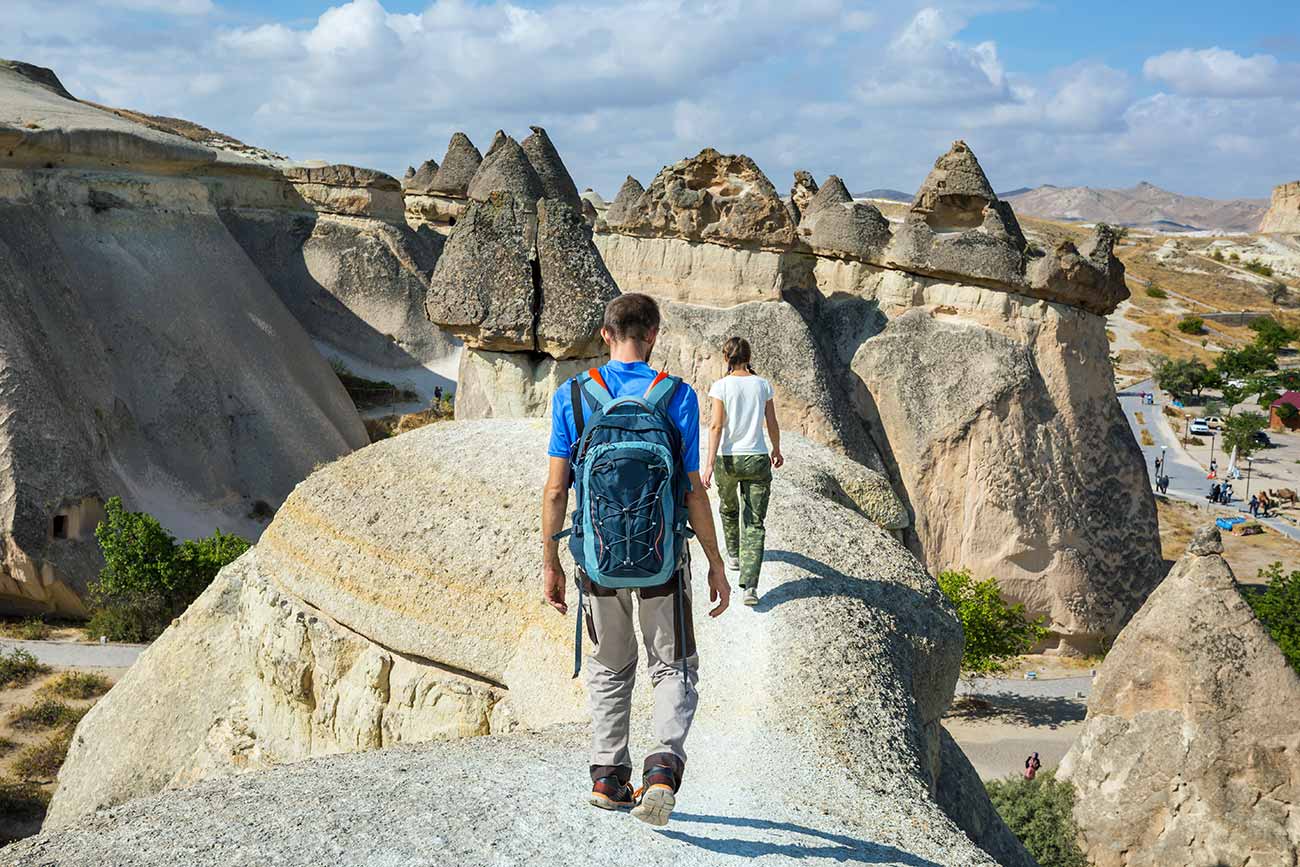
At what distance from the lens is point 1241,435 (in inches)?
1082

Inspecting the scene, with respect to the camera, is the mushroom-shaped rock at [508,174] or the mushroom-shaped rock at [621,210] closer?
the mushroom-shaped rock at [621,210]

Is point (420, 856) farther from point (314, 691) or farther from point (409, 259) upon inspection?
point (409, 259)

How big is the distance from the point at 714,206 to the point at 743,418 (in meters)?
7.81

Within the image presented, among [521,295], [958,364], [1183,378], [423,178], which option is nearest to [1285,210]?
[1183,378]

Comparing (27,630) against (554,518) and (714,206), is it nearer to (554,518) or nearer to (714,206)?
(714,206)

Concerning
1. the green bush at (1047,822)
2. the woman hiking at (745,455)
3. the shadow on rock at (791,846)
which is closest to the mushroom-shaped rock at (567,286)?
the woman hiking at (745,455)

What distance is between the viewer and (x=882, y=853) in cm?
338

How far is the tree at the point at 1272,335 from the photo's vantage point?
135 feet

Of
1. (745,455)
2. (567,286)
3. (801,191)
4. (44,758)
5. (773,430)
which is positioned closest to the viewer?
(745,455)

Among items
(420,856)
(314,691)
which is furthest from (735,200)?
(420,856)

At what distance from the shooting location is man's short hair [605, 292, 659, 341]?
10.6 feet

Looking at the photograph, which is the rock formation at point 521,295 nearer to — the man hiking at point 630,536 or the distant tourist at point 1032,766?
the man hiking at point 630,536

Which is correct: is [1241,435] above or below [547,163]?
below

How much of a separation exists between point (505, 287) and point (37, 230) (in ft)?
27.9
